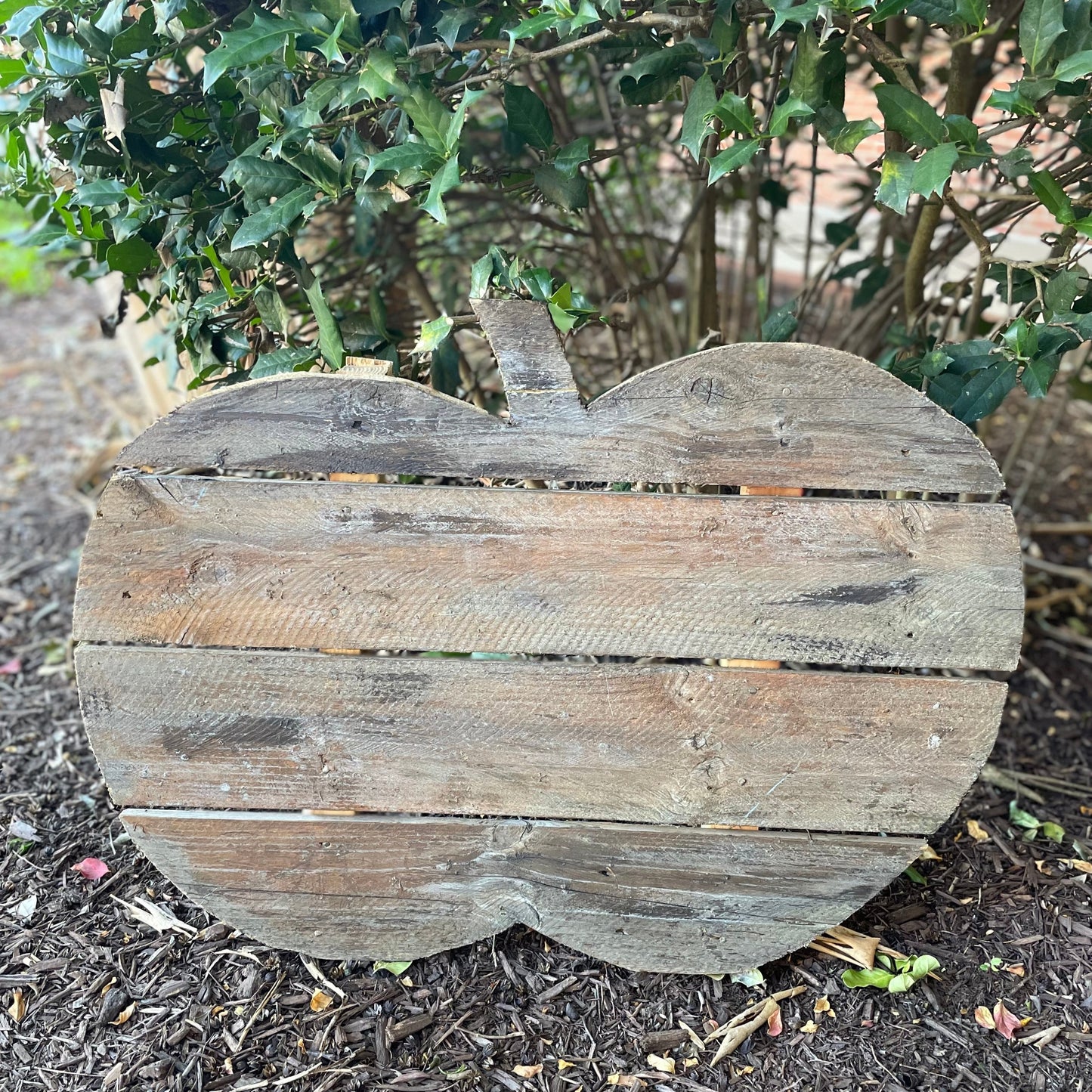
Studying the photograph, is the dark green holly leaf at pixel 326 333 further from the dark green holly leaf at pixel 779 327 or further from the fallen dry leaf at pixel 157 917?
the fallen dry leaf at pixel 157 917

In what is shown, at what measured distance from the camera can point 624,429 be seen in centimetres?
134

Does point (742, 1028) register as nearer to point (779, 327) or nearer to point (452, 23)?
point (779, 327)

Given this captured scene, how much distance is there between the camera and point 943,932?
1.68 meters

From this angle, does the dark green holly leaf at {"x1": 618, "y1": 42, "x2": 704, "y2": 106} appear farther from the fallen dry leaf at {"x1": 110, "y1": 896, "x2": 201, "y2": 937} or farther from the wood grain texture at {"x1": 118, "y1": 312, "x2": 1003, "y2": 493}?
the fallen dry leaf at {"x1": 110, "y1": 896, "x2": 201, "y2": 937}

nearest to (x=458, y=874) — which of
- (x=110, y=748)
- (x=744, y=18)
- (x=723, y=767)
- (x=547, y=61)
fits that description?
(x=723, y=767)

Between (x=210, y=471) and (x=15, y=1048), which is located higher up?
(x=210, y=471)

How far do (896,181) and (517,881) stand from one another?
119cm

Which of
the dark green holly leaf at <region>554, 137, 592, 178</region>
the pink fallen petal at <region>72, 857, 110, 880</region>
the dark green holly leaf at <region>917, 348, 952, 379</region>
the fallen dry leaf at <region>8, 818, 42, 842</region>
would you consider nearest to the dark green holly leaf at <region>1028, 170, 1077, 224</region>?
the dark green holly leaf at <region>917, 348, 952, 379</region>

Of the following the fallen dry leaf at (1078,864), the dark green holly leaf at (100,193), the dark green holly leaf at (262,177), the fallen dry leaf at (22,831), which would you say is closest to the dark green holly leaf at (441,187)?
the dark green holly leaf at (262,177)

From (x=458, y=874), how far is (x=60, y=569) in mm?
2011

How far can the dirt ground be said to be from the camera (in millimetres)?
1475

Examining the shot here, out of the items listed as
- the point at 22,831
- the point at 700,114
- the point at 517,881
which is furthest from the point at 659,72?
the point at 22,831

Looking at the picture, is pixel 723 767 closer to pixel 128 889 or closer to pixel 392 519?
pixel 392 519

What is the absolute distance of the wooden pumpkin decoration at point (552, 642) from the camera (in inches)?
52.9
